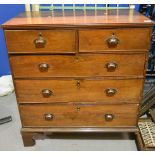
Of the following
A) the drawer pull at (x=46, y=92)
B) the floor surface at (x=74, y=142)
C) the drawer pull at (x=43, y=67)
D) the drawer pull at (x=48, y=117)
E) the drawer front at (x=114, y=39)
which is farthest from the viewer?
the floor surface at (x=74, y=142)

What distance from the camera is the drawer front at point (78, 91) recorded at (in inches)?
51.8

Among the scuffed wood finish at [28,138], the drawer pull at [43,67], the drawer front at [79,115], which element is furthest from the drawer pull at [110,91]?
the scuffed wood finish at [28,138]

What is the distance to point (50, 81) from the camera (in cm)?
131

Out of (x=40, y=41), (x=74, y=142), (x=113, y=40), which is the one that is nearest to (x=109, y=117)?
(x=74, y=142)

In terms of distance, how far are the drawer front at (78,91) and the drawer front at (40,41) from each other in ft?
0.71

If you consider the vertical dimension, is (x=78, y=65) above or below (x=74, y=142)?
above

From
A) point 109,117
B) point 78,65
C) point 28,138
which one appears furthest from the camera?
point 28,138

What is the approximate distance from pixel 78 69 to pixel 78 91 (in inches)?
6.3

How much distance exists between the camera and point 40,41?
1.16 m

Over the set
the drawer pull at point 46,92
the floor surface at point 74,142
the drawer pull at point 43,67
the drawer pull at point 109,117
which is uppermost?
the drawer pull at point 43,67

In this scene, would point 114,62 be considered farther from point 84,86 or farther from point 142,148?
point 142,148

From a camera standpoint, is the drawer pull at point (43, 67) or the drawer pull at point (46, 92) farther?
the drawer pull at point (46, 92)

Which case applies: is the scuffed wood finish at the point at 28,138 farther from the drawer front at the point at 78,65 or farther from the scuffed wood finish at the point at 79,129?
the drawer front at the point at 78,65

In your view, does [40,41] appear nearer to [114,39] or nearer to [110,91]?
[114,39]
